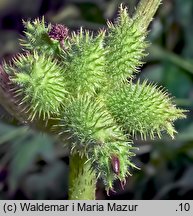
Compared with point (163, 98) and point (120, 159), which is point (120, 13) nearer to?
point (163, 98)

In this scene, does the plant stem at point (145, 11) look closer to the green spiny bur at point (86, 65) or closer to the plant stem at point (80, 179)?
the green spiny bur at point (86, 65)

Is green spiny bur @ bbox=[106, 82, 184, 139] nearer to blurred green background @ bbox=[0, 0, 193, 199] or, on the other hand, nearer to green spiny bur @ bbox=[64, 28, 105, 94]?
green spiny bur @ bbox=[64, 28, 105, 94]

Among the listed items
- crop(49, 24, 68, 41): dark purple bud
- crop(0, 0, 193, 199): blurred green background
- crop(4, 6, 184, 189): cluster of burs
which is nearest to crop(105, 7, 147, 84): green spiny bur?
crop(4, 6, 184, 189): cluster of burs

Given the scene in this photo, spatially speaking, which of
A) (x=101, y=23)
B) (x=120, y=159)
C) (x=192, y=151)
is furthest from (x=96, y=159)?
(x=101, y=23)

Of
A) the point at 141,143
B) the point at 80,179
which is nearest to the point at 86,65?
the point at 80,179

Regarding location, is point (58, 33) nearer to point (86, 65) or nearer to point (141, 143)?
point (86, 65)

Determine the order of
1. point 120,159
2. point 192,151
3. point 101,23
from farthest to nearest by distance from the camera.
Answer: point 101,23 → point 192,151 → point 120,159
